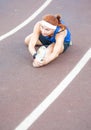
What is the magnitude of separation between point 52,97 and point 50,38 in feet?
4.79

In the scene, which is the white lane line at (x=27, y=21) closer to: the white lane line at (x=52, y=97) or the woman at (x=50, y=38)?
the woman at (x=50, y=38)

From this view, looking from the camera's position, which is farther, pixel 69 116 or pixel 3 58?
pixel 3 58

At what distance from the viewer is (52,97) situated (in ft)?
16.5

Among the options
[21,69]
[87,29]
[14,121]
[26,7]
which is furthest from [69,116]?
[26,7]

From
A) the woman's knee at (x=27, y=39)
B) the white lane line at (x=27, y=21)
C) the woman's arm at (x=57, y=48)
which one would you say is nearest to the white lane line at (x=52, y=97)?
the woman's arm at (x=57, y=48)

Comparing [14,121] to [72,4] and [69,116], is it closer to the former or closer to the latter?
[69,116]

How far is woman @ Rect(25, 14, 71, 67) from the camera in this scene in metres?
5.86

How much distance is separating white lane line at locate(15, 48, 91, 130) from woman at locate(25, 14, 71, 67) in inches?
17.3

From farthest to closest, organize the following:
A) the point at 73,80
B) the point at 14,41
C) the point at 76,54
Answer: the point at 14,41, the point at 76,54, the point at 73,80

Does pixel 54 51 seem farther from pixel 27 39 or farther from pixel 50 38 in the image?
pixel 27 39

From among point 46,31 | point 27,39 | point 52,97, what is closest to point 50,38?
point 46,31

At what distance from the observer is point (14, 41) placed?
22.7 ft

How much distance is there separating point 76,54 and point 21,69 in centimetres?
115

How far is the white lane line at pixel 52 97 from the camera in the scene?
449cm
